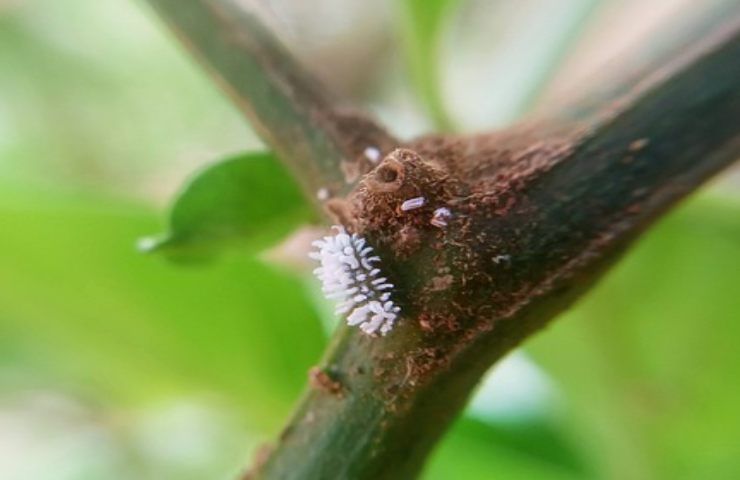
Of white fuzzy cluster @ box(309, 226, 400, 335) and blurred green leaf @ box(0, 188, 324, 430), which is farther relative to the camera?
blurred green leaf @ box(0, 188, 324, 430)

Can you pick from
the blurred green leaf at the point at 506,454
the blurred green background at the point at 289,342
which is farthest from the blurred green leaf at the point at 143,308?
the blurred green leaf at the point at 506,454

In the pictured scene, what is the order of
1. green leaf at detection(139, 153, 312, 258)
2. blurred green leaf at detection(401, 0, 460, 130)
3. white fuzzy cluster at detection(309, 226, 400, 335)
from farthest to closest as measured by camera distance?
blurred green leaf at detection(401, 0, 460, 130)
green leaf at detection(139, 153, 312, 258)
white fuzzy cluster at detection(309, 226, 400, 335)

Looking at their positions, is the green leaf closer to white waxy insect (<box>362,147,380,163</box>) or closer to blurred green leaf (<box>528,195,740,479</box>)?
white waxy insect (<box>362,147,380,163</box>)

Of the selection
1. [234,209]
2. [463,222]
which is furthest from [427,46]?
[463,222]

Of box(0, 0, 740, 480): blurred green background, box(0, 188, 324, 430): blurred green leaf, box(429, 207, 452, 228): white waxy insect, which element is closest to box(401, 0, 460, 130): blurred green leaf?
box(0, 0, 740, 480): blurred green background

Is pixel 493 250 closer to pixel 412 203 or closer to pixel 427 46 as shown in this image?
pixel 412 203

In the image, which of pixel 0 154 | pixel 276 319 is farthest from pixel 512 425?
pixel 0 154

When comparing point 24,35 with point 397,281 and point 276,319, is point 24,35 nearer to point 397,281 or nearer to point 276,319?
point 276,319
